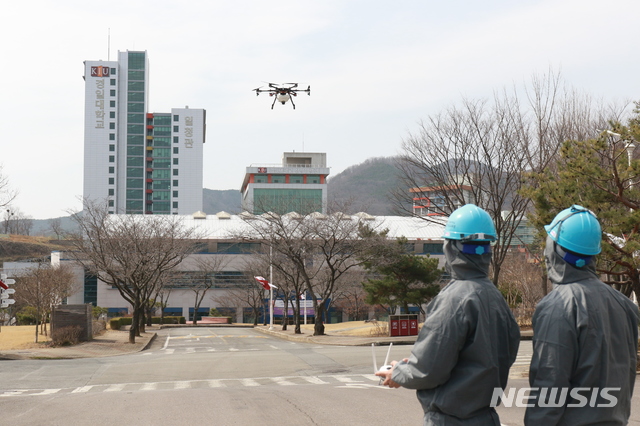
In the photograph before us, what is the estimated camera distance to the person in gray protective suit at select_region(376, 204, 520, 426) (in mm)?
3291

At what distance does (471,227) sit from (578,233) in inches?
20.8

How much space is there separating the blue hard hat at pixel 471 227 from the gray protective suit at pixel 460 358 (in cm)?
24

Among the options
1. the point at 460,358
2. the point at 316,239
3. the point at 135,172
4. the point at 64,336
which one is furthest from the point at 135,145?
the point at 460,358

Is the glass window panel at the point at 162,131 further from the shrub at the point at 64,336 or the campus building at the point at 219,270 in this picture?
the shrub at the point at 64,336

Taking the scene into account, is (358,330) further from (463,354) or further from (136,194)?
(136,194)

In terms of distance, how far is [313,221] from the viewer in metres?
37.0

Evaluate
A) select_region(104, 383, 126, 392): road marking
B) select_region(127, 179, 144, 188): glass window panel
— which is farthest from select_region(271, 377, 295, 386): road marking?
select_region(127, 179, 144, 188): glass window panel

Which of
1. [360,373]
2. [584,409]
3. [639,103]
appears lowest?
[360,373]

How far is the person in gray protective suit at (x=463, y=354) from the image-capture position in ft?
10.8

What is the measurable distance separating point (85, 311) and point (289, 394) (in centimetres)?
2095

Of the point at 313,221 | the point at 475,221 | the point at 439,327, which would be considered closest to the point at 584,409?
the point at 439,327

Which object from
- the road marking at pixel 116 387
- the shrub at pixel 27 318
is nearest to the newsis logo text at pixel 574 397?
the road marking at pixel 116 387

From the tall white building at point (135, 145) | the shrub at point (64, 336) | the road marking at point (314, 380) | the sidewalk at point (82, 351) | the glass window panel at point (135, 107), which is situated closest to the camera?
the road marking at point (314, 380)

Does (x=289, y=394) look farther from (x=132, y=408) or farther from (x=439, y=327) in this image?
(x=439, y=327)
